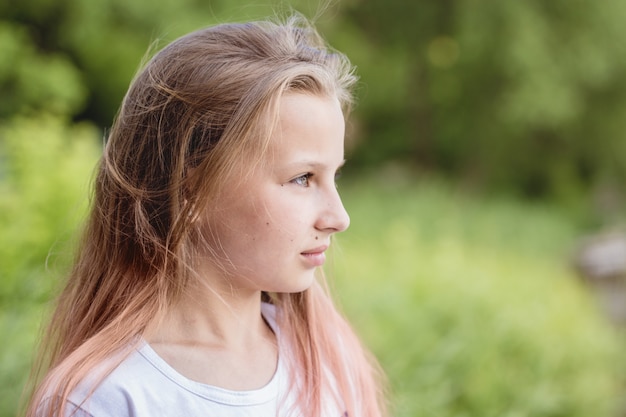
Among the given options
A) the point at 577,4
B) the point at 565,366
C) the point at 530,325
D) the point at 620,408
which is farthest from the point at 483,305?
the point at 577,4

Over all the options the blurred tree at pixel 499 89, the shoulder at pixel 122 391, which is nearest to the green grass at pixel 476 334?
the shoulder at pixel 122 391

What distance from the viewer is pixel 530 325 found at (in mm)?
4598

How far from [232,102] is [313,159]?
0.16 meters

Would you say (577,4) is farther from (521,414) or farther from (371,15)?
(521,414)

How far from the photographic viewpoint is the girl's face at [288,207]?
1.21 m

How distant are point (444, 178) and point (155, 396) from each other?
13987 millimetres

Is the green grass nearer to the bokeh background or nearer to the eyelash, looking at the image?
the bokeh background

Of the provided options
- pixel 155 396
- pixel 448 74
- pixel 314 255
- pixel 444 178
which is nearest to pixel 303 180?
pixel 314 255

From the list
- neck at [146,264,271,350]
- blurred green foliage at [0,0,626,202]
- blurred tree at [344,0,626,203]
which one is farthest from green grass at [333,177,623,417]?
blurred tree at [344,0,626,203]

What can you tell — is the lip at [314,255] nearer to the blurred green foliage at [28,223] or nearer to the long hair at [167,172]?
the long hair at [167,172]

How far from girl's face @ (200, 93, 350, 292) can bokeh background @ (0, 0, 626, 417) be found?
1.56ft

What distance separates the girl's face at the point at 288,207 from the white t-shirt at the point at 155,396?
0.60ft

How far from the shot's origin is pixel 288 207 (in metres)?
1.22

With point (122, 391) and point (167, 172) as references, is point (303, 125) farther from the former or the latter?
point (122, 391)
